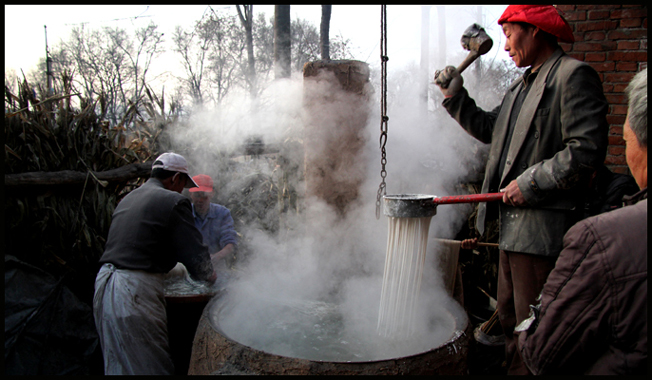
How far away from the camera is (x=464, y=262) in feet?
14.8

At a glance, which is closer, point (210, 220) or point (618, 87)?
point (618, 87)

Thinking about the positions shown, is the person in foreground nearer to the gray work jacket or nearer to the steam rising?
the gray work jacket

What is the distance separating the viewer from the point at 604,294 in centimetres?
113

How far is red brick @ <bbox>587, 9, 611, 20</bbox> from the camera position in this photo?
354cm

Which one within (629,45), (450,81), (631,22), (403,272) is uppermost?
(631,22)

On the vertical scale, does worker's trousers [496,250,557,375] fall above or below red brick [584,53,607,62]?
below

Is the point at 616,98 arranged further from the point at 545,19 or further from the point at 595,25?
the point at 545,19

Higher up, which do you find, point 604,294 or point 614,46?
point 614,46

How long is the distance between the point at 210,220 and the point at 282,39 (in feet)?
24.0

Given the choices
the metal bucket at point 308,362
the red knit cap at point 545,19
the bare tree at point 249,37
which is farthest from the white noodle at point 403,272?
the bare tree at point 249,37

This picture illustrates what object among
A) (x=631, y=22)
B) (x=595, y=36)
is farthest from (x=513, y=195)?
(x=631, y=22)

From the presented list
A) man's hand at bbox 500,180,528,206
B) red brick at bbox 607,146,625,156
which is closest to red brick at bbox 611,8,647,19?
red brick at bbox 607,146,625,156

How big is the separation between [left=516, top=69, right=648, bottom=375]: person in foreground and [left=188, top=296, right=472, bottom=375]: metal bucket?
630mm

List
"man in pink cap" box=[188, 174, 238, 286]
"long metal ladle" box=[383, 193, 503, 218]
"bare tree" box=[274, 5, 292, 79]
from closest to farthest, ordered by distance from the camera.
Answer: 1. "long metal ladle" box=[383, 193, 503, 218]
2. "man in pink cap" box=[188, 174, 238, 286]
3. "bare tree" box=[274, 5, 292, 79]
